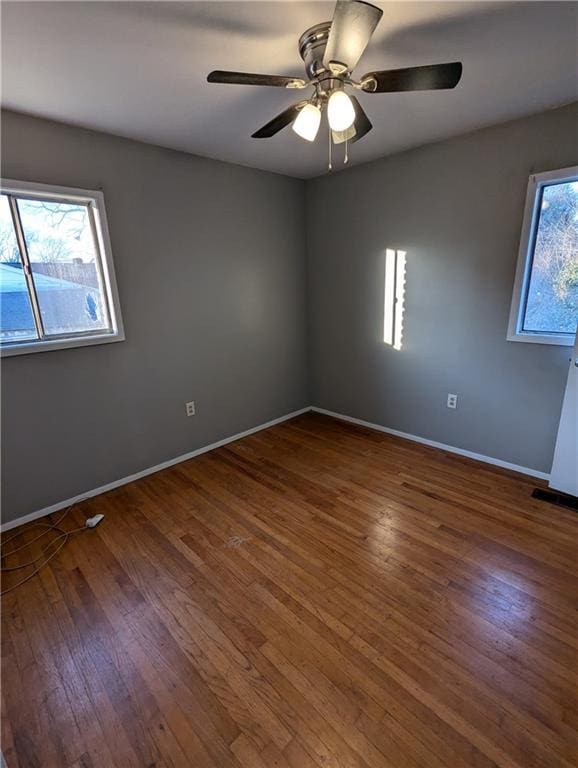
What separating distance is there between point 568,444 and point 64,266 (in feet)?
11.1

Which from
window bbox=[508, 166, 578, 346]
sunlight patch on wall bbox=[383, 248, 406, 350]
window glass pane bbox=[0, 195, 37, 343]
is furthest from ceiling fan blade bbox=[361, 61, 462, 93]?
window glass pane bbox=[0, 195, 37, 343]

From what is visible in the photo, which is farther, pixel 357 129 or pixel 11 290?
pixel 11 290

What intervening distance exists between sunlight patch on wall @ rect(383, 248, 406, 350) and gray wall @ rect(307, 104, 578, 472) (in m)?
0.06

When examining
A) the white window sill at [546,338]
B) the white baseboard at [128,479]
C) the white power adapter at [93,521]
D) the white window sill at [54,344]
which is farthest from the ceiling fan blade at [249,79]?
the white baseboard at [128,479]

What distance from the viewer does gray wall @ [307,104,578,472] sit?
2391 mm

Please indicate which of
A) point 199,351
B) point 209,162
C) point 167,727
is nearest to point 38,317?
point 199,351

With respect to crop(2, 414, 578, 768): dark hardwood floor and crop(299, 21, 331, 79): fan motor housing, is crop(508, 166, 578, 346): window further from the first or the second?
crop(299, 21, 331, 79): fan motor housing

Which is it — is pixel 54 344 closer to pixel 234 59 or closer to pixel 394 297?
pixel 234 59

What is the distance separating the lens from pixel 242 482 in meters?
2.68

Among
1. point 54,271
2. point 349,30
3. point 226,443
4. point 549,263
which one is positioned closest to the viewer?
point 349,30

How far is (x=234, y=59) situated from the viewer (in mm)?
1562

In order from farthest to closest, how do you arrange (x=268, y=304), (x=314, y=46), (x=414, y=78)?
1. (x=268, y=304)
2. (x=314, y=46)
3. (x=414, y=78)

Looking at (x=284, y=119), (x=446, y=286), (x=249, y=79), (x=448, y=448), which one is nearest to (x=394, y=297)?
(x=446, y=286)

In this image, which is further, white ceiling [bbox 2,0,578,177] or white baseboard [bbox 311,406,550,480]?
white baseboard [bbox 311,406,550,480]
